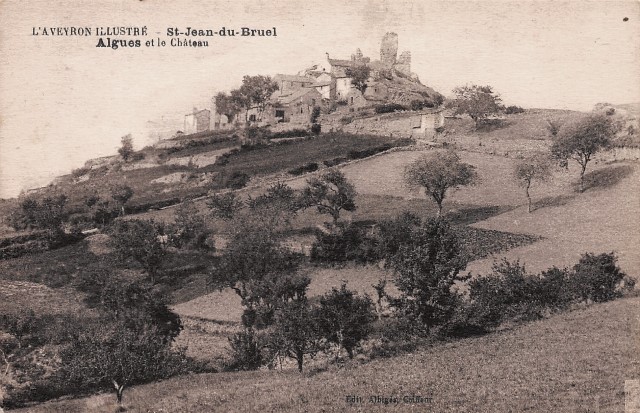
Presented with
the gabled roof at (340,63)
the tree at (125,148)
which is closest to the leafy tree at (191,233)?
the tree at (125,148)

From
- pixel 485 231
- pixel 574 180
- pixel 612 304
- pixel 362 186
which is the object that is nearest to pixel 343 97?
pixel 362 186

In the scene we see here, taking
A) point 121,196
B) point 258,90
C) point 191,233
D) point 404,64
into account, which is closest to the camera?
point 191,233

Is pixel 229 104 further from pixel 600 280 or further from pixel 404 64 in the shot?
pixel 600 280

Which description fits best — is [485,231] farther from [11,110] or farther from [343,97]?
[343,97]

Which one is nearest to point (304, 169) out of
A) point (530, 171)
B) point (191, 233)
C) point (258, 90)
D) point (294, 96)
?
point (191, 233)

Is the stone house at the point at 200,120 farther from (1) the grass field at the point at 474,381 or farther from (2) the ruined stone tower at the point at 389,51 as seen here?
(1) the grass field at the point at 474,381

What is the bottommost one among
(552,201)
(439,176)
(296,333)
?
(296,333)
